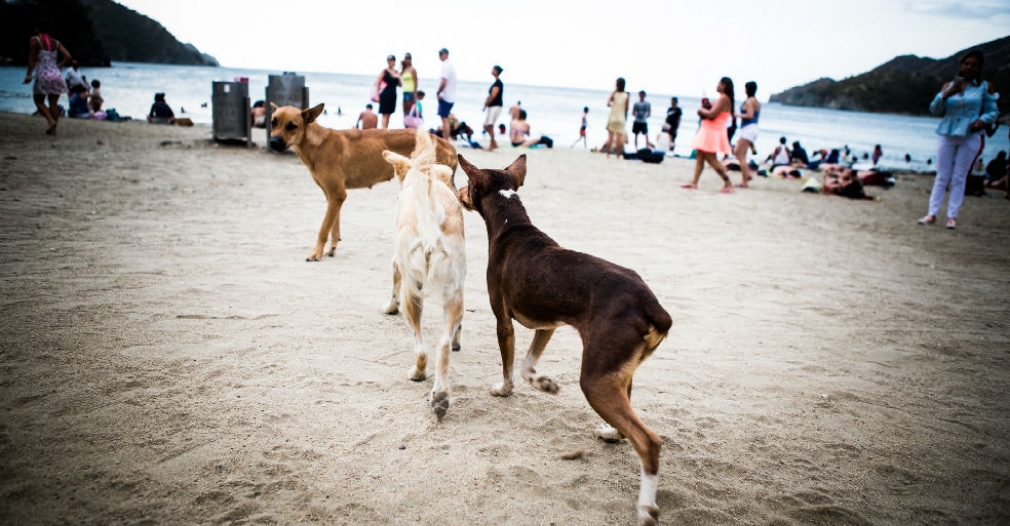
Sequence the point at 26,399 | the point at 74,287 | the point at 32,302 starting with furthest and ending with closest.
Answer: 1. the point at 74,287
2. the point at 32,302
3. the point at 26,399

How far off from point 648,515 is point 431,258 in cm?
189

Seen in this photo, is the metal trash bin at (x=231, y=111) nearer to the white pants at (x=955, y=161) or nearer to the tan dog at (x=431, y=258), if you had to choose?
the tan dog at (x=431, y=258)

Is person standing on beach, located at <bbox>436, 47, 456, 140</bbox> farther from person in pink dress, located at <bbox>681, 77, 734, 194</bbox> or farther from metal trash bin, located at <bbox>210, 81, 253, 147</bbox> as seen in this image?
person in pink dress, located at <bbox>681, 77, 734, 194</bbox>

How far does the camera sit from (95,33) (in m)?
99.7

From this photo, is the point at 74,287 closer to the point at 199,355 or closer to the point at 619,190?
the point at 199,355

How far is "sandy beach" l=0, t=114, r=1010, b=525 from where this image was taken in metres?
2.45

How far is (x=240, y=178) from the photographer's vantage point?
9602mm

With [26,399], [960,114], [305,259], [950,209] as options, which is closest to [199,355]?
[26,399]

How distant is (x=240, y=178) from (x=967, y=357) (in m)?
10.9

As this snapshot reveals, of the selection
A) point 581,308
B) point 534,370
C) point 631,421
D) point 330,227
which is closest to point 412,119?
point 330,227

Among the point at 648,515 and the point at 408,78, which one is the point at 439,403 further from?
the point at 408,78

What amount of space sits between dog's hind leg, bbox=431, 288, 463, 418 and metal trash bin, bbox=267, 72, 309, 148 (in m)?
11.1

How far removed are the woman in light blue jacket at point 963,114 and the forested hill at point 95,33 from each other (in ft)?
105

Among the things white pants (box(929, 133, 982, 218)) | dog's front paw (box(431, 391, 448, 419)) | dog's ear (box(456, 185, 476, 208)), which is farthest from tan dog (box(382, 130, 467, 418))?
white pants (box(929, 133, 982, 218))
